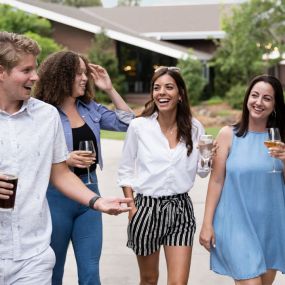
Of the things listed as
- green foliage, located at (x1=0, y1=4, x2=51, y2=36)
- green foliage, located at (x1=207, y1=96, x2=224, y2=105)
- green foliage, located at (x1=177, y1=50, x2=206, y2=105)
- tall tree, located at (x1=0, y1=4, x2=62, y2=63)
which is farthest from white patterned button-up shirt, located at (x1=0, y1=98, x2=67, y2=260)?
green foliage, located at (x1=0, y1=4, x2=51, y2=36)

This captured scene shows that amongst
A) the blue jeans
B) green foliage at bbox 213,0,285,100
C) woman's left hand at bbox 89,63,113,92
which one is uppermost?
green foliage at bbox 213,0,285,100

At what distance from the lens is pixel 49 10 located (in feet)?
115

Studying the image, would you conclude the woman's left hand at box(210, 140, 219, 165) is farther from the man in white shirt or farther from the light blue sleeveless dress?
the man in white shirt

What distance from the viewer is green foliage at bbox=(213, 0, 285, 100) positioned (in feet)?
92.3

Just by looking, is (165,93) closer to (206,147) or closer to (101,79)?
(206,147)

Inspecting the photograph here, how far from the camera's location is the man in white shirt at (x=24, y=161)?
326 centimetres

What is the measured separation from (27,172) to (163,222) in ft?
5.30

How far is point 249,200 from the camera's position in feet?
14.5

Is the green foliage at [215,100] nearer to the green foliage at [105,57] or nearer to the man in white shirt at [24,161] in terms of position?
the green foliage at [105,57]

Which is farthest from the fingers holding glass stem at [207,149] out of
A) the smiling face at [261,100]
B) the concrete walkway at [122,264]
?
the concrete walkway at [122,264]

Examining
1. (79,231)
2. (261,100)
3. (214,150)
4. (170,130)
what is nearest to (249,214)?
(214,150)

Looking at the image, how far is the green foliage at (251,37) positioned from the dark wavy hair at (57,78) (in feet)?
78.7

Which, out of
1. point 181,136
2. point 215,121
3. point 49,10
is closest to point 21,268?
point 181,136

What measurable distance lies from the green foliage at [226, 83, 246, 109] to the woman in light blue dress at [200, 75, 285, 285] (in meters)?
24.6
